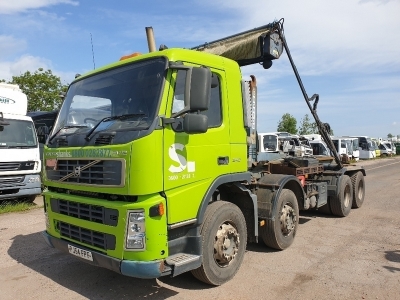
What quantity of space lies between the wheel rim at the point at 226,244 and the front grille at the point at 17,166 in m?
6.88

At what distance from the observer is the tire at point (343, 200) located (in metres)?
7.78

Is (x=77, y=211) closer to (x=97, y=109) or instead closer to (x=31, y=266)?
(x=97, y=109)

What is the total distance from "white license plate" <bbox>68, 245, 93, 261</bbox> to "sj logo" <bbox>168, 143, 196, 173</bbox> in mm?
1266

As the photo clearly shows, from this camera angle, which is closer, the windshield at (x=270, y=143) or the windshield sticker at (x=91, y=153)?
the windshield sticker at (x=91, y=153)

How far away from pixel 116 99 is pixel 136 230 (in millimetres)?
1521

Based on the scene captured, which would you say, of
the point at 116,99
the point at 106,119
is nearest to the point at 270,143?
the point at 116,99

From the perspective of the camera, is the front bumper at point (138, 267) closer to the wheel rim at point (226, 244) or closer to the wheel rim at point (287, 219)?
the wheel rim at point (226, 244)

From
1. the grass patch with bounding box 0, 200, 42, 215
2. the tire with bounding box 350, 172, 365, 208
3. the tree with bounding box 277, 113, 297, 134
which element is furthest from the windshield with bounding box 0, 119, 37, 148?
the tree with bounding box 277, 113, 297, 134

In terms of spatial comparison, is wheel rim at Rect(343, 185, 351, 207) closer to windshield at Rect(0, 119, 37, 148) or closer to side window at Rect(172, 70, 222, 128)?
side window at Rect(172, 70, 222, 128)

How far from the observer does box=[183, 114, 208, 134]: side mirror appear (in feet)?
11.8

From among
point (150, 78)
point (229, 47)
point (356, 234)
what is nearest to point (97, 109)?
point (150, 78)

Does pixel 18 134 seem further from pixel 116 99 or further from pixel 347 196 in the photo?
pixel 347 196

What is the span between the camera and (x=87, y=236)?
3801 mm

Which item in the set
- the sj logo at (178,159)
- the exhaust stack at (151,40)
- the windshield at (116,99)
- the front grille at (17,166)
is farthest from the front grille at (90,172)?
the front grille at (17,166)
